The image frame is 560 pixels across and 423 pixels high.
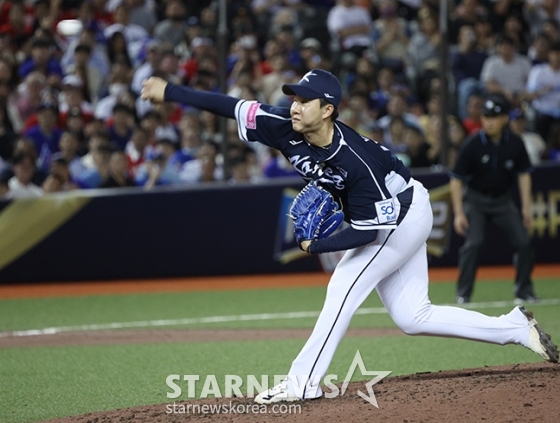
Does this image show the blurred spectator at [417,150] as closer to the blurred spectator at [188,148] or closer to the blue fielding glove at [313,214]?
the blurred spectator at [188,148]

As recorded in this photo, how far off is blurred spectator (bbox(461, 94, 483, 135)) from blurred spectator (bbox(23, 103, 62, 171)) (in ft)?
18.0

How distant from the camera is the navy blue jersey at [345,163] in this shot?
4820 mm

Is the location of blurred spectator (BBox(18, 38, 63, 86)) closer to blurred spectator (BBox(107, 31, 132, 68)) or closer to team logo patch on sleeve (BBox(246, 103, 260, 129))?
blurred spectator (BBox(107, 31, 132, 68))

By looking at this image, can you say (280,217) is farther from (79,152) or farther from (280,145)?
(280,145)

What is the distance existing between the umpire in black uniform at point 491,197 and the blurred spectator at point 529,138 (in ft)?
9.23

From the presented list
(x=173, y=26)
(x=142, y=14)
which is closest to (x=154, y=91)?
(x=173, y=26)

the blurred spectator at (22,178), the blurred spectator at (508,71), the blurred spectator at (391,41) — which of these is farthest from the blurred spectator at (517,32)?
the blurred spectator at (22,178)

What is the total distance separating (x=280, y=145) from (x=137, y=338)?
344 cm

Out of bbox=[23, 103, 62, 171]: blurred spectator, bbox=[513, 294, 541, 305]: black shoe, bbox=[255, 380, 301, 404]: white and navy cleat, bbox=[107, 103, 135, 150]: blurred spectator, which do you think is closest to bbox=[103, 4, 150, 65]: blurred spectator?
bbox=[107, 103, 135, 150]: blurred spectator

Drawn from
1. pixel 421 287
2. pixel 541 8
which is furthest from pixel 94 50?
pixel 421 287

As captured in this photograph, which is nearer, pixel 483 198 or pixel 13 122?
→ pixel 483 198

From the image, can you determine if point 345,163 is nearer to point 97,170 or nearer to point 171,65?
point 97,170

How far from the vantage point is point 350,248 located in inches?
190

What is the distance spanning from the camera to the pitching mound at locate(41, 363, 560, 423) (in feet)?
14.3
